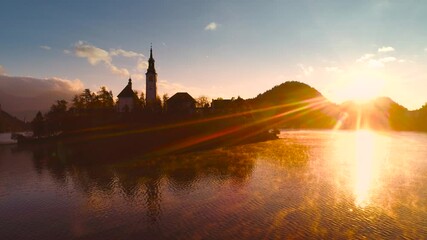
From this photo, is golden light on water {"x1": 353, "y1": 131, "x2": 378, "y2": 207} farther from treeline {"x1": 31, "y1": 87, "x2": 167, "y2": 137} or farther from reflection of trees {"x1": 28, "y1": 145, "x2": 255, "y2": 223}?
treeline {"x1": 31, "y1": 87, "x2": 167, "y2": 137}

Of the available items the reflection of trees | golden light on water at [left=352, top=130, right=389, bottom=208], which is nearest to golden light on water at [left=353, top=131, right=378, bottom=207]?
golden light on water at [left=352, top=130, right=389, bottom=208]

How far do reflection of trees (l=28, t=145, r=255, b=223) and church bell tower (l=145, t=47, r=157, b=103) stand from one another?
69.4 m

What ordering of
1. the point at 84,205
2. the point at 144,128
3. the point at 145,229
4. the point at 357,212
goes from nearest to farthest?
the point at 145,229, the point at 357,212, the point at 84,205, the point at 144,128

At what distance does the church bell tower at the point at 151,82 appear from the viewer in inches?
5256

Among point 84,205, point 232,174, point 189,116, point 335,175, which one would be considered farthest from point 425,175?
point 189,116

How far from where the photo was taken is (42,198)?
34.2m

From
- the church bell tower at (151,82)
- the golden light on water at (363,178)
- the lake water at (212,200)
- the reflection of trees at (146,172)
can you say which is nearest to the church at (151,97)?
the church bell tower at (151,82)

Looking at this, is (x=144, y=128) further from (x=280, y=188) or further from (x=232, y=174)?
(x=280, y=188)

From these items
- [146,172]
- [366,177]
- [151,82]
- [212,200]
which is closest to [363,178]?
[366,177]

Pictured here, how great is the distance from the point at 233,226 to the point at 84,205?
16.8 meters

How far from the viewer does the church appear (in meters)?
134

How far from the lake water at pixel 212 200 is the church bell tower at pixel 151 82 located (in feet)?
265

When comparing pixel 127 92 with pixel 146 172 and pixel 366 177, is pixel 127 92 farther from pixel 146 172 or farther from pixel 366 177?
pixel 366 177

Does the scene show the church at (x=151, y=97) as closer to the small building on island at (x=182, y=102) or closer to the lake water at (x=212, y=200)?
the small building on island at (x=182, y=102)
